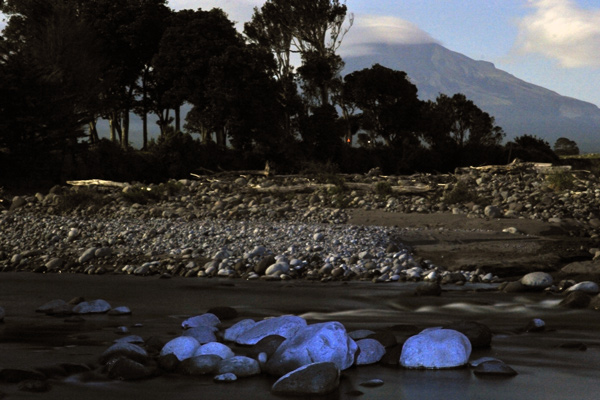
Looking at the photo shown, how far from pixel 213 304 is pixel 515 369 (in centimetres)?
365

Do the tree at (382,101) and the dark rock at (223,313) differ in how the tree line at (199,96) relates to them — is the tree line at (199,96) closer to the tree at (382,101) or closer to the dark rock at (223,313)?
the tree at (382,101)

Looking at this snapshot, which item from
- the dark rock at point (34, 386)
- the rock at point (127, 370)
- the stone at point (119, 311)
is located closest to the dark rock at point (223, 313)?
the stone at point (119, 311)

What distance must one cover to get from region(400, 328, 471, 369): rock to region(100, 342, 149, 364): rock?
1.69m

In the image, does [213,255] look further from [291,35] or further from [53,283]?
[291,35]

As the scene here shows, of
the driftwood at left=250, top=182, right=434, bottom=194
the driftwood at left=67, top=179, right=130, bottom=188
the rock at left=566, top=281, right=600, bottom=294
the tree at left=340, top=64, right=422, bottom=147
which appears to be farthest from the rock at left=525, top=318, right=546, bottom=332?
the tree at left=340, top=64, right=422, bottom=147

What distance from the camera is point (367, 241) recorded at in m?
10.4

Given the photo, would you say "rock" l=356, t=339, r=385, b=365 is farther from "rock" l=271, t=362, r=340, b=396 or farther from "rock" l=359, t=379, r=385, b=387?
"rock" l=271, t=362, r=340, b=396

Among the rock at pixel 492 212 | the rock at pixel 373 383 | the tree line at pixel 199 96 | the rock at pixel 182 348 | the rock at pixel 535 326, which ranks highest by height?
the tree line at pixel 199 96

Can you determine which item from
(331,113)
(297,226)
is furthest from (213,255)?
(331,113)

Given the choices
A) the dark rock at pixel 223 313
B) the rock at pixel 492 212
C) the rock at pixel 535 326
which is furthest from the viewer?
the rock at pixel 492 212

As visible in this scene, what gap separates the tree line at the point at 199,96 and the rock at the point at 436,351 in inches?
824

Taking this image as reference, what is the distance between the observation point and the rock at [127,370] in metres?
4.30

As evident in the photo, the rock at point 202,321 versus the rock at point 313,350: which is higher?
the rock at point 313,350

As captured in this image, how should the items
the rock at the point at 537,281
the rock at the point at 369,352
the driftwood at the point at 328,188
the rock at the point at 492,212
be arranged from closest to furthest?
1. the rock at the point at 369,352
2. the rock at the point at 537,281
3. the rock at the point at 492,212
4. the driftwood at the point at 328,188
